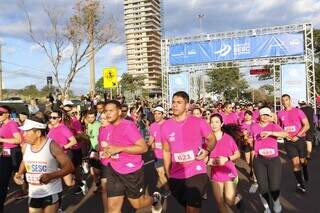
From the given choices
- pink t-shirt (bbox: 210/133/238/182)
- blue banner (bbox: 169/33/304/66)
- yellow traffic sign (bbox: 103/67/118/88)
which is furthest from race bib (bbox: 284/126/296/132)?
blue banner (bbox: 169/33/304/66)

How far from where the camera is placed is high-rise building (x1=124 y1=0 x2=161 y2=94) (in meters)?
149

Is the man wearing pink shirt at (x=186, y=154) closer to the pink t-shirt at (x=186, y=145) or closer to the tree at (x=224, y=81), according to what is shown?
the pink t-shirt at (x=186, y=145)

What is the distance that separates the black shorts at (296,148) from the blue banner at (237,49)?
630 inches

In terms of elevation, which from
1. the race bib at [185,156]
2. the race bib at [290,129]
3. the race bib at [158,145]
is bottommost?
the race bib at [158,145]

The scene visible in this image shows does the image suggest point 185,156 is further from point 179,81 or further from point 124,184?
point 179,81

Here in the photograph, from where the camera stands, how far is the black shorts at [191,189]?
18.4 ft

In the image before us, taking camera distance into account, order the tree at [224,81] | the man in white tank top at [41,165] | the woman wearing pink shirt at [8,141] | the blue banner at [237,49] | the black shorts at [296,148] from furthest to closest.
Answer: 1. the tree at [224,81]
2. the blue banner at [237,49]
3. the black shorts at [296,148]
4. the woman wearing pink shirt at [8,141]
5. the man in white tank top at [41,165]

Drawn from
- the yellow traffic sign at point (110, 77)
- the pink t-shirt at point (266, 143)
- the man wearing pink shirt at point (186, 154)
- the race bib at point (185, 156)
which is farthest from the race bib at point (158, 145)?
the yellow traffic sign at point (110, 77)

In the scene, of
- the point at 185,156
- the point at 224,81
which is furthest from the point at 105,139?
the point at 224,81

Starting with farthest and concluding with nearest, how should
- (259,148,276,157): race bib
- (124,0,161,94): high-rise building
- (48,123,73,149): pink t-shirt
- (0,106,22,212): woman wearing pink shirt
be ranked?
(124,0,161,94): high-rise building, (48,123,73,149): pink t-shirt, (0,106,22,212): woman wearing pink shirt, (259,148,276,157): race bib

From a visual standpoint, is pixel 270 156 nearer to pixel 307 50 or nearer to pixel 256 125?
pixel 256 125

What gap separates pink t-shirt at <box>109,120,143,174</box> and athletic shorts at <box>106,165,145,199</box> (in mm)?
57

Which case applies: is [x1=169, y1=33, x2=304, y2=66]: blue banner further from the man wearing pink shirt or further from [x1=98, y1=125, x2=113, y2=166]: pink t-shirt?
the man wearing pink shirt

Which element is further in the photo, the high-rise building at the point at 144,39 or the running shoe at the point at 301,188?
the high-rise building at the point at 144,39
